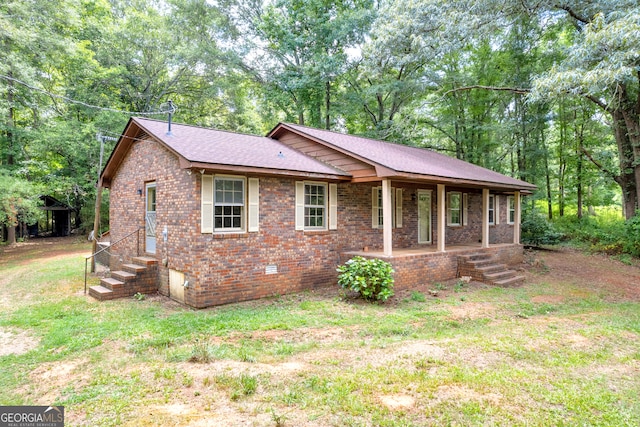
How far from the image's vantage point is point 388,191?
8.94m

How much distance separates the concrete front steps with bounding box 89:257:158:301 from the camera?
8.23m

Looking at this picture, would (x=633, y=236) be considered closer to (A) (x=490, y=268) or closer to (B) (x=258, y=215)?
(A) (x=490, y=268)

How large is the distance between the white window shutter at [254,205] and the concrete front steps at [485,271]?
6.40m

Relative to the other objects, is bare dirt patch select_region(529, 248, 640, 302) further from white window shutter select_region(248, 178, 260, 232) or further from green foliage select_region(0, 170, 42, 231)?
green foliage select_region(0, 170, 42, 231)

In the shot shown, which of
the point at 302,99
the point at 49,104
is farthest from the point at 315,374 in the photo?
the point at 49,104

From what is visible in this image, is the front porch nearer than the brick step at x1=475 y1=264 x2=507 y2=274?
Yes

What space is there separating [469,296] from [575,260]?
8.55 metres

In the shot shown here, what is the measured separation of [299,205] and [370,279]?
8.47 ft

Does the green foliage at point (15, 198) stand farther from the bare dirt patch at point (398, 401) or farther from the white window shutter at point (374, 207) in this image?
the bare dirt patch at point (398, 401)

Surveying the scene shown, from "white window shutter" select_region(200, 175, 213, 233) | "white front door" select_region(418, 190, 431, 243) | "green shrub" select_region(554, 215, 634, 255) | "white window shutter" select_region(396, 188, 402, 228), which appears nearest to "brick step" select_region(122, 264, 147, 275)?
"white window shutter" select_region(200, 175, 213, 233)

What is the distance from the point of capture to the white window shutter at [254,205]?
8.06 metres

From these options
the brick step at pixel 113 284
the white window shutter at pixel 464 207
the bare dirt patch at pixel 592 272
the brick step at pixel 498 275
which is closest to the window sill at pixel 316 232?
the brick step at pixel 113 284

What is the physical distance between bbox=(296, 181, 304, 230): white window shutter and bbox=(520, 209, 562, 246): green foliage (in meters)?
13.9

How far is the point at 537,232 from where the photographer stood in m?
17.6
